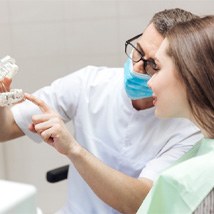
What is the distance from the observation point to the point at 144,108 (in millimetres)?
1174

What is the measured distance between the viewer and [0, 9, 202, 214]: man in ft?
3.21

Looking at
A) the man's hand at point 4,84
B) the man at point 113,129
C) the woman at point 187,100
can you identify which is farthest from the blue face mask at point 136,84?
the man's hand at point 4,84

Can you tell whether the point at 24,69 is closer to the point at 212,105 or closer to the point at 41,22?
the point at 41,22

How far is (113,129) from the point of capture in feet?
3.92

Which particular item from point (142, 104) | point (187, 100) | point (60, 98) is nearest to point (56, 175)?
point (60, 98)

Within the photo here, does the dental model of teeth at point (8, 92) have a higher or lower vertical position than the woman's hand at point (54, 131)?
higher

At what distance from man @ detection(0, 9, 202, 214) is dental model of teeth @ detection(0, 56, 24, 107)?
0.06m

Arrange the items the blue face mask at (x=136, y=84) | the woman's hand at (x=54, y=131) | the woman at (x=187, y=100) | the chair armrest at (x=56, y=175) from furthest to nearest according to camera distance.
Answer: the chair armrest at (x=56, y=175)
the blue face mask at (x=136, y=84)
the woman's hand at (x=54, y=131)
the woman at (x=187, y=100)

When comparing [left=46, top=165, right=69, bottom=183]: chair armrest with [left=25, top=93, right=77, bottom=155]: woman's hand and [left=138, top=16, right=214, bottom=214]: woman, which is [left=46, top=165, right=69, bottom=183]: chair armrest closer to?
[left=25, top=93, right=77, bottom=155]: woman's hand

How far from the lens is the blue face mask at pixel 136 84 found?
3.50 ft

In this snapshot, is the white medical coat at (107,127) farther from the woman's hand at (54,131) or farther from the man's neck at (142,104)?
the woman's hand at (54,131)

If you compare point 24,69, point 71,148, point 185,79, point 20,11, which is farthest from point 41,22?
point 185,79

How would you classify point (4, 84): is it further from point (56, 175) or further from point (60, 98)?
A: point (56, 175)

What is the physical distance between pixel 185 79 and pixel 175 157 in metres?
0.33
